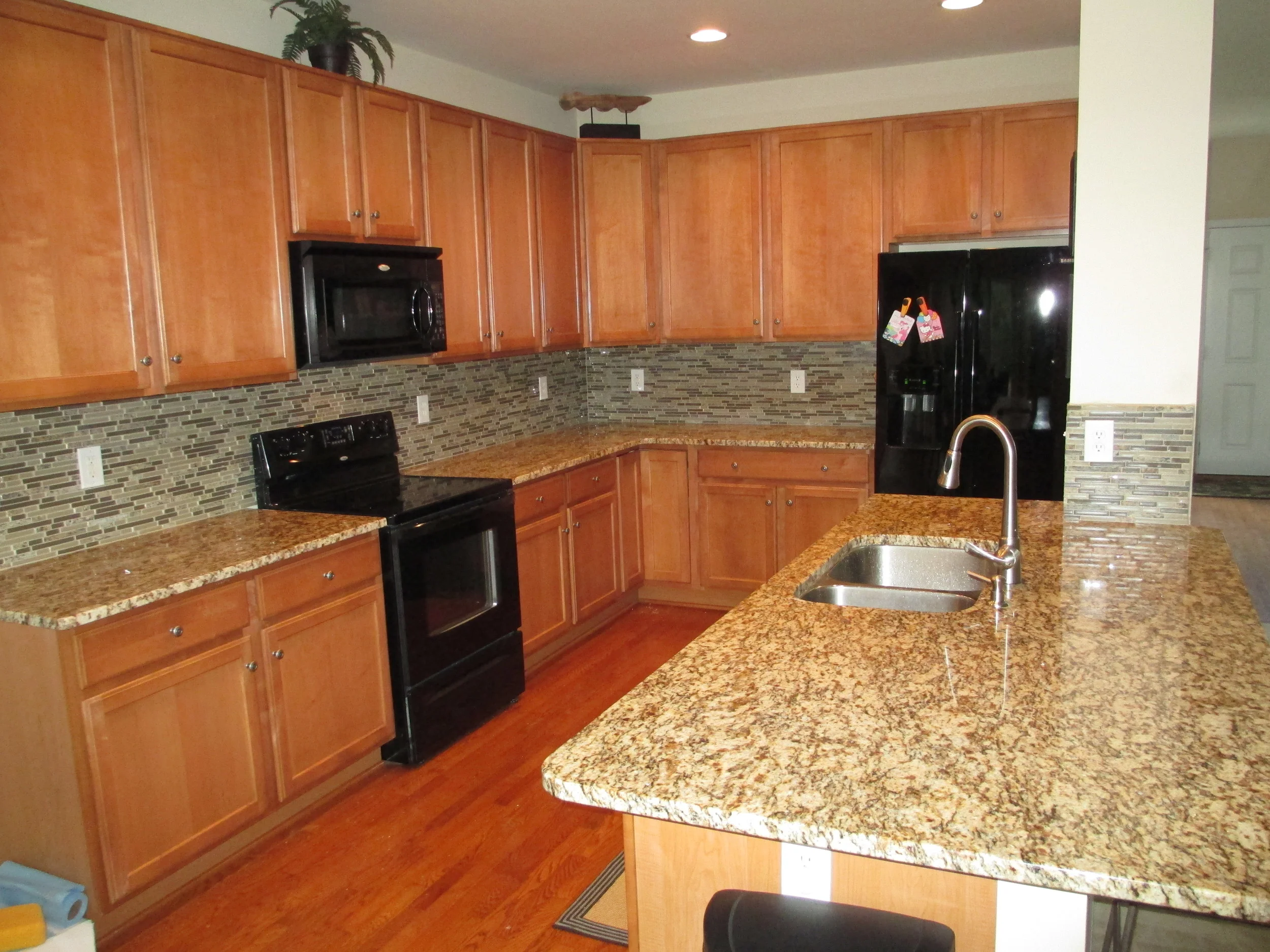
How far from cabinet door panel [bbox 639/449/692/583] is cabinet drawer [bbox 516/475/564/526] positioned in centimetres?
74

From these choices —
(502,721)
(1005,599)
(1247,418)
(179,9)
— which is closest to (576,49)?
(179,9)

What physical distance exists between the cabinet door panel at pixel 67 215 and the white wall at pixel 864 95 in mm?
2838

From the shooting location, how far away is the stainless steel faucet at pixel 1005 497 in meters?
1.91

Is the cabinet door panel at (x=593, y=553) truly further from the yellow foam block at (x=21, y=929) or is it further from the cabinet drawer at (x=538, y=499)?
the yellow foam block at (x=21, y=929)

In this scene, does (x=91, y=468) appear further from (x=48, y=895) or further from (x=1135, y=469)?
(x=1135, y=469)

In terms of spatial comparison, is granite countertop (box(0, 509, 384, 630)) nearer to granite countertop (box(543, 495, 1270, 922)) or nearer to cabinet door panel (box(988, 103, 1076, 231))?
granite countertop (box(543, 495, 1270, 922))

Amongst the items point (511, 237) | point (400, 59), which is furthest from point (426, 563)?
point (400, 59)

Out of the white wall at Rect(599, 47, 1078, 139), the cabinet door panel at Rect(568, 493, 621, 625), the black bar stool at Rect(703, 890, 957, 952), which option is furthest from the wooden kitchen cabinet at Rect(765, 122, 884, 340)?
the black bar stool at Rect(703, 890, 957, 952)

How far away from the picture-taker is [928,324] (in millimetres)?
4004

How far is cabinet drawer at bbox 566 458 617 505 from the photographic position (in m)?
4.05

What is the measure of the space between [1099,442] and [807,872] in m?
1.68

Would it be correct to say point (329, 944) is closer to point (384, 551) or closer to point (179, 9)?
point (384, 551)

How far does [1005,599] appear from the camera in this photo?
1.90 m

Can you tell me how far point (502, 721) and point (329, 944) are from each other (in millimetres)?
1239
